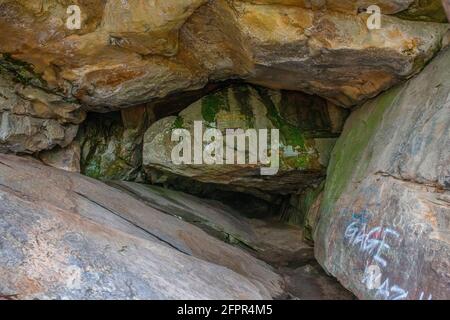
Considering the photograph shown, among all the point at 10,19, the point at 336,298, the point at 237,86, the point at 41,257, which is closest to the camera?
the point at 41,257

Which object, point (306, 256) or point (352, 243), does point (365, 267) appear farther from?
point (306, 256)

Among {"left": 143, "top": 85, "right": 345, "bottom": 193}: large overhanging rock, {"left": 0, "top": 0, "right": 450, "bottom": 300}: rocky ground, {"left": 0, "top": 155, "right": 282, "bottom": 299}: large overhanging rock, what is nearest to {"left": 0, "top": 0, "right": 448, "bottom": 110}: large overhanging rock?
{"left": 0, "top": 0, "right": 450, "bottom": 300}: rocky ground

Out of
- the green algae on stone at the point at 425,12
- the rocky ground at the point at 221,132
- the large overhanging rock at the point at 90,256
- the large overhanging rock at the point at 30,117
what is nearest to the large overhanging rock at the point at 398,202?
the rocky ground at the point at 221,132

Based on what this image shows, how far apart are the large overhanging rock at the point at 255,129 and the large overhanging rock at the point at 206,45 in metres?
1.49

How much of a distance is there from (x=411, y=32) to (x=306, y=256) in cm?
448

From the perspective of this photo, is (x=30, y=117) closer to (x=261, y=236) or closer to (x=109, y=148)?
(x=109, y=148)

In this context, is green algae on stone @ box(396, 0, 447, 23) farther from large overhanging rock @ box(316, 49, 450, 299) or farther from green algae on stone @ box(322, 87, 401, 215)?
green algae on stone @ box(322, 87, 401, 215)

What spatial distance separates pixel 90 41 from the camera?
7.48 m

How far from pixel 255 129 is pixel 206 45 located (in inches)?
106

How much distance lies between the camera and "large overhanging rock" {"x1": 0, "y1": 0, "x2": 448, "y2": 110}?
6.92 meters

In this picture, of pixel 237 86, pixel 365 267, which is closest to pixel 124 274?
pixel 365 267

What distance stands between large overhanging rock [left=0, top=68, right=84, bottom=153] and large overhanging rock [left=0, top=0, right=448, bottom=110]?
0.41 metres

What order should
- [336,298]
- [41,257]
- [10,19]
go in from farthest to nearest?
[10,19] → [336,298] → [41,257]

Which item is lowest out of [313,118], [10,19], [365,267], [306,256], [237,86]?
[306,256]
